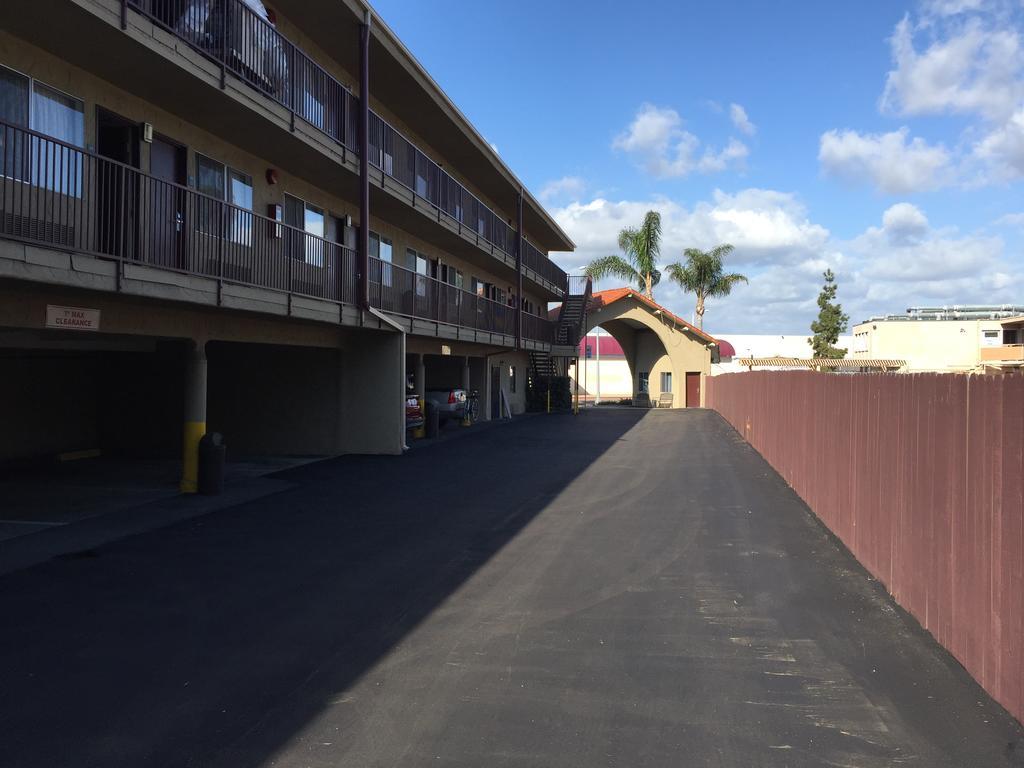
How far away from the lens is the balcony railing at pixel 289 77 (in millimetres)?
12211

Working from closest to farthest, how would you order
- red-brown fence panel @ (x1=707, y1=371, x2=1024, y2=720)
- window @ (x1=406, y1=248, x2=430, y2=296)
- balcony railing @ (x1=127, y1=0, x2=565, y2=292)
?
red-brown fence panel @ (x1=707, y1=371, x2=1024, y2=720) → balcony railing @ (x1=127, y1=0, x2=565, y2=292) → window @ (x1=406, y1=248, x2=430, y2=296)

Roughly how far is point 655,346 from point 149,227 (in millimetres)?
44804

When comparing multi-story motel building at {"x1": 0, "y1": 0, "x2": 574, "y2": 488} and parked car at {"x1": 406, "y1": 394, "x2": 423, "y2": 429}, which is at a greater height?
multi-story motel building at {"x1": 0, "y1": 0, "x2": 574, "y2": 488}

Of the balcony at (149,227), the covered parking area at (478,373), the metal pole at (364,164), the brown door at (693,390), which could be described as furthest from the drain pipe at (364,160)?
the brown door at (693,390)

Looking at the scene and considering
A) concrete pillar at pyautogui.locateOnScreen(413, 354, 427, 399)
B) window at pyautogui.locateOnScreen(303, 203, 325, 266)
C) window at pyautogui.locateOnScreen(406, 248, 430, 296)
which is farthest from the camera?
concrete pillar at pyautogui.locateOnScreen(413, 354, 427, 399)

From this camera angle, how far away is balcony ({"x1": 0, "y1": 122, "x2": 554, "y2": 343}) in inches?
363

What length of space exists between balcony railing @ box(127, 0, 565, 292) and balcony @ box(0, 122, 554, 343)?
212 centimetres

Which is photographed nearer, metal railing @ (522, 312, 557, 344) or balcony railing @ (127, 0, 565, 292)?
balcony railing @ (127, 0, 565, 292)

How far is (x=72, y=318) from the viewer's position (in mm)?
10289

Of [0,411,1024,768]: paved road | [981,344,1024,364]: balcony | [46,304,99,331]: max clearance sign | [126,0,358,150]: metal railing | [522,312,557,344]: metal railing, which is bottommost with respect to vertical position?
[0,411,1024,768]: paved road

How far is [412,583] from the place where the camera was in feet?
26.0

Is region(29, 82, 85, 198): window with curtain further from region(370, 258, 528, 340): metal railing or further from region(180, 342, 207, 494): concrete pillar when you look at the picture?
region(370, 258, 528, 340): metal railing

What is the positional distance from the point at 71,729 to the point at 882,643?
17.8 ft

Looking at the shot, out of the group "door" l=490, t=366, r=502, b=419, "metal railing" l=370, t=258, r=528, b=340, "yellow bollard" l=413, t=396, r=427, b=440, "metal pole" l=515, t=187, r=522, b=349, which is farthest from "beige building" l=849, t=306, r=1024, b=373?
"yellow bollard" l=413, t=396, r=427, b=440
